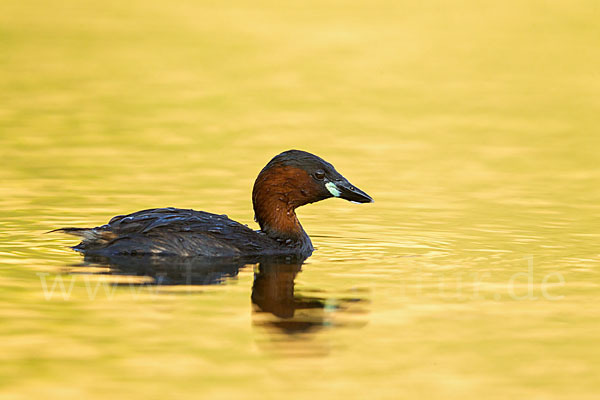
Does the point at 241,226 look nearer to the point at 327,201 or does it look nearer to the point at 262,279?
the point at 262,279

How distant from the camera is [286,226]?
11.2 meters

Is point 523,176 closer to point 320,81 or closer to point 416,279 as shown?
point 416,279

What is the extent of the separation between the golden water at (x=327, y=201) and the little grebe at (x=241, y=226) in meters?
0.42

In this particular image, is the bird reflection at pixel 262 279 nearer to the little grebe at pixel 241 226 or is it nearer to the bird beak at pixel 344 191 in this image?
the little grebe at pixel 241 226

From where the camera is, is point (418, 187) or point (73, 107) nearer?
point (418, 187)

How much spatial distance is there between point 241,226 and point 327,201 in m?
3.59

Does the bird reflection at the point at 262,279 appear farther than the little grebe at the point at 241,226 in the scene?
No

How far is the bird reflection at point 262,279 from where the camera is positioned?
8266mm

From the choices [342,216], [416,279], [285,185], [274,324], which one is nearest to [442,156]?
[342,216]

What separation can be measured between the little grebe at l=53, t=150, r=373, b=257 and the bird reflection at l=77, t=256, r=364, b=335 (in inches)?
4.3

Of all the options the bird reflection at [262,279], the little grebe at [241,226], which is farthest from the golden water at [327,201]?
the little grebe at [241,226]

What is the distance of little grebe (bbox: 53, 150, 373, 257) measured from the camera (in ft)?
34.2

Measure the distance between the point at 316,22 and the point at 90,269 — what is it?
21.1 m

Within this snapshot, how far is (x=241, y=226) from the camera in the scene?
35.7 ft
